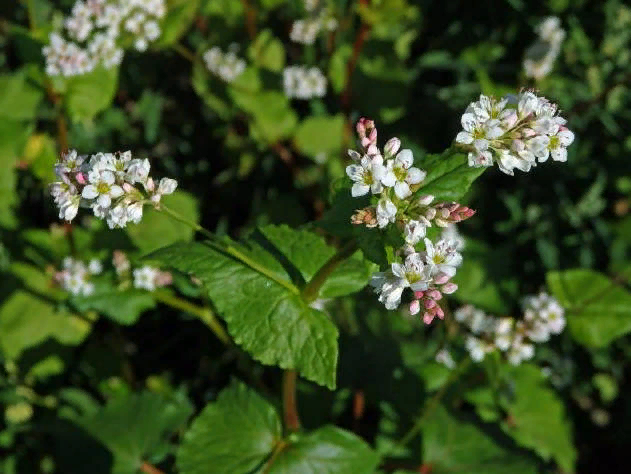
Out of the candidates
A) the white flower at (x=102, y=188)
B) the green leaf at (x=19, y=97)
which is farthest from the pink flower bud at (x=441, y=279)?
the green leaf at (x=19, y=97)

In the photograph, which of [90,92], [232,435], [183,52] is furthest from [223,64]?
[232,435]

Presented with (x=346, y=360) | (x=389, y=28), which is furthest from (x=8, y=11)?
(x=346, y=360)

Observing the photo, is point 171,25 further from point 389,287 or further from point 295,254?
point 389,287

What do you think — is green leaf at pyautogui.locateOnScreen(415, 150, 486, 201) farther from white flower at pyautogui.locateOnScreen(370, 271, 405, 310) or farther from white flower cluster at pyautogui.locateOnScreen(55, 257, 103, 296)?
white flower cluster at pyautogui.locateOnScreen(55, 257, 103, 296)

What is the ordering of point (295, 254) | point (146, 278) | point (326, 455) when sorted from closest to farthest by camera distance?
point (295, 254) < point (326, 455) < point (146, 278)

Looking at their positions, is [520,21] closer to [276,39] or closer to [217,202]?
[276,39]

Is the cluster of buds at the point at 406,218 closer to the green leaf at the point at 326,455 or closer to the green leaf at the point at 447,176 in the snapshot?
the green leaf at the point at 447,176
